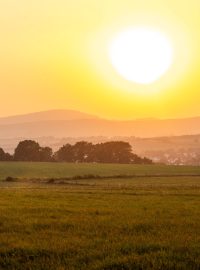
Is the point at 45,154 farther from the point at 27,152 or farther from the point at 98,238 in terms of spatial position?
the point at 98,238

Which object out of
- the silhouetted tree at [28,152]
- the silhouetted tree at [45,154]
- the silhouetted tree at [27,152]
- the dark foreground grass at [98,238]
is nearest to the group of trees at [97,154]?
the silhouetted tree at [45,154]

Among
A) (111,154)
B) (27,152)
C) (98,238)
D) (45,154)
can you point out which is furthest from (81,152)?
(98,238)

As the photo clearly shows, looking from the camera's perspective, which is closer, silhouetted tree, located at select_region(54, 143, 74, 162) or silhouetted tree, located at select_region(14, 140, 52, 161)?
silhouetted tree, located at select_region(14, 140, 52, 161)

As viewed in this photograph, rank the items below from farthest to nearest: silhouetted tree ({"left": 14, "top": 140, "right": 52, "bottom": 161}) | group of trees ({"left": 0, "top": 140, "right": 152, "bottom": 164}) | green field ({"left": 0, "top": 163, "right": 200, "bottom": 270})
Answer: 1. group of trees ({"left": 0, "top": 140, "right": 152, "bottom": 164})
2. silhouetted tree ({"left": 14, "top": 140, "right": 52, "bottom": 161})
3. green field ({"left": 0, "top": 163, "right": 200, "bottom": 270})

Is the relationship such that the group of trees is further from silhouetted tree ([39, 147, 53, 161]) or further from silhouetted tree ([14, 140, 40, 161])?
silhouetted tree ([14, 140, 40, 161])

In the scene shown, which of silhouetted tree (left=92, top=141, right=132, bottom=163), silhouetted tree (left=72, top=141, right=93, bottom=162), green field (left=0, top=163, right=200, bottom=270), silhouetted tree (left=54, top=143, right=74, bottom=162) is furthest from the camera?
silhouetted tree (left=54, top=143, right=74, bottom=162)

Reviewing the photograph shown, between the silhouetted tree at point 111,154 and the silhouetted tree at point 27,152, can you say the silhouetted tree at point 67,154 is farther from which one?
the silhouetted tree at point 27,152

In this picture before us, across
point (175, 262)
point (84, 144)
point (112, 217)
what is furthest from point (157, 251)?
point (84, 144)

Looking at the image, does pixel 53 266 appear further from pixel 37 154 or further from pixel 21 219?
pixel 37 154

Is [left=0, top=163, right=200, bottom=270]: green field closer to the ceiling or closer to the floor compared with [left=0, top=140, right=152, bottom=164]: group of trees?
closer to the floor

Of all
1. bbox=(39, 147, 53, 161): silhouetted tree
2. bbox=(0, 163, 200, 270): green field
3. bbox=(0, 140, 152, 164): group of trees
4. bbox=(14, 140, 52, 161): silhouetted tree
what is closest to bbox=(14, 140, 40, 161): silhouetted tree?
bbox=(14, 140, 52, 161): silhouetted tree

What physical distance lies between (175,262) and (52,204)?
51.3ft

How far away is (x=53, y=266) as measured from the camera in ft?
42.4

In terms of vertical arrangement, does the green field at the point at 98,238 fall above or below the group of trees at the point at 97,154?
below
